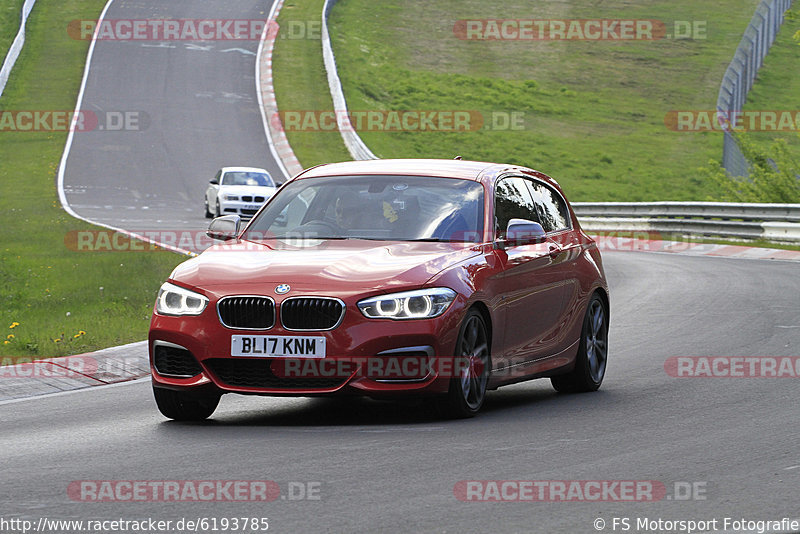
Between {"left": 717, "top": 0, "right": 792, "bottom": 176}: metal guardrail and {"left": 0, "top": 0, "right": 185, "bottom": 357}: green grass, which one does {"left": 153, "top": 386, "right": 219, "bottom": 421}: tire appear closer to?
{"left": 0, "top": 0, "right": 185, "bottom": 357}: green grass

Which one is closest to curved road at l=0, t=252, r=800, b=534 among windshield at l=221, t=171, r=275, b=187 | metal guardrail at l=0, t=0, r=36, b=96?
windshield at l=221, t=171, r=275, b=187

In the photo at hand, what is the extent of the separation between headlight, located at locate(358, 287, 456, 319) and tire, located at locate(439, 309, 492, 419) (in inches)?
8.9

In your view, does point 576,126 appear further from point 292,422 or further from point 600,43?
point 292,422

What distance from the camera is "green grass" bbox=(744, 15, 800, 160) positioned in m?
59.4

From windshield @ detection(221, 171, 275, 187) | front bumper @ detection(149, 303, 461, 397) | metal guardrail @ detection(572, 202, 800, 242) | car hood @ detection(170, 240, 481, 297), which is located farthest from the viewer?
windshield @ detection(221, 171, 275, 187)

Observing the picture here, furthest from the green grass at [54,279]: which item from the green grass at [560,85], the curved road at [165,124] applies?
the green grass at [560,85]

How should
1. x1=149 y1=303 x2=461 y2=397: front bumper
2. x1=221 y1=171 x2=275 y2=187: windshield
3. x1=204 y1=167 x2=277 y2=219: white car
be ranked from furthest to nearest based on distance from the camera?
1. x1=221 y1=171 x2=275 y2=187: windshield
2. x1=204 y1=167 x2=277 y2=219: white car
3. x1=149 y1=303 x2=461 y2=397: front bumper

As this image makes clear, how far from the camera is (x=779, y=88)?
209 ft

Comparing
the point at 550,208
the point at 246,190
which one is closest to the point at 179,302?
the point at 550,208

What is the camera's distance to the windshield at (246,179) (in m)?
37.1

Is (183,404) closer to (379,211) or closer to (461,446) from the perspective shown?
(379,211)

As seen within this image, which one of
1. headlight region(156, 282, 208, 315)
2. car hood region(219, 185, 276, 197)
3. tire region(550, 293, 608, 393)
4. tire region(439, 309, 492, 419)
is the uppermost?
headlight region(156, 282, 208, 315)

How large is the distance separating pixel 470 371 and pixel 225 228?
6.77 ft

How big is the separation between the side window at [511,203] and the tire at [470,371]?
95 cm
